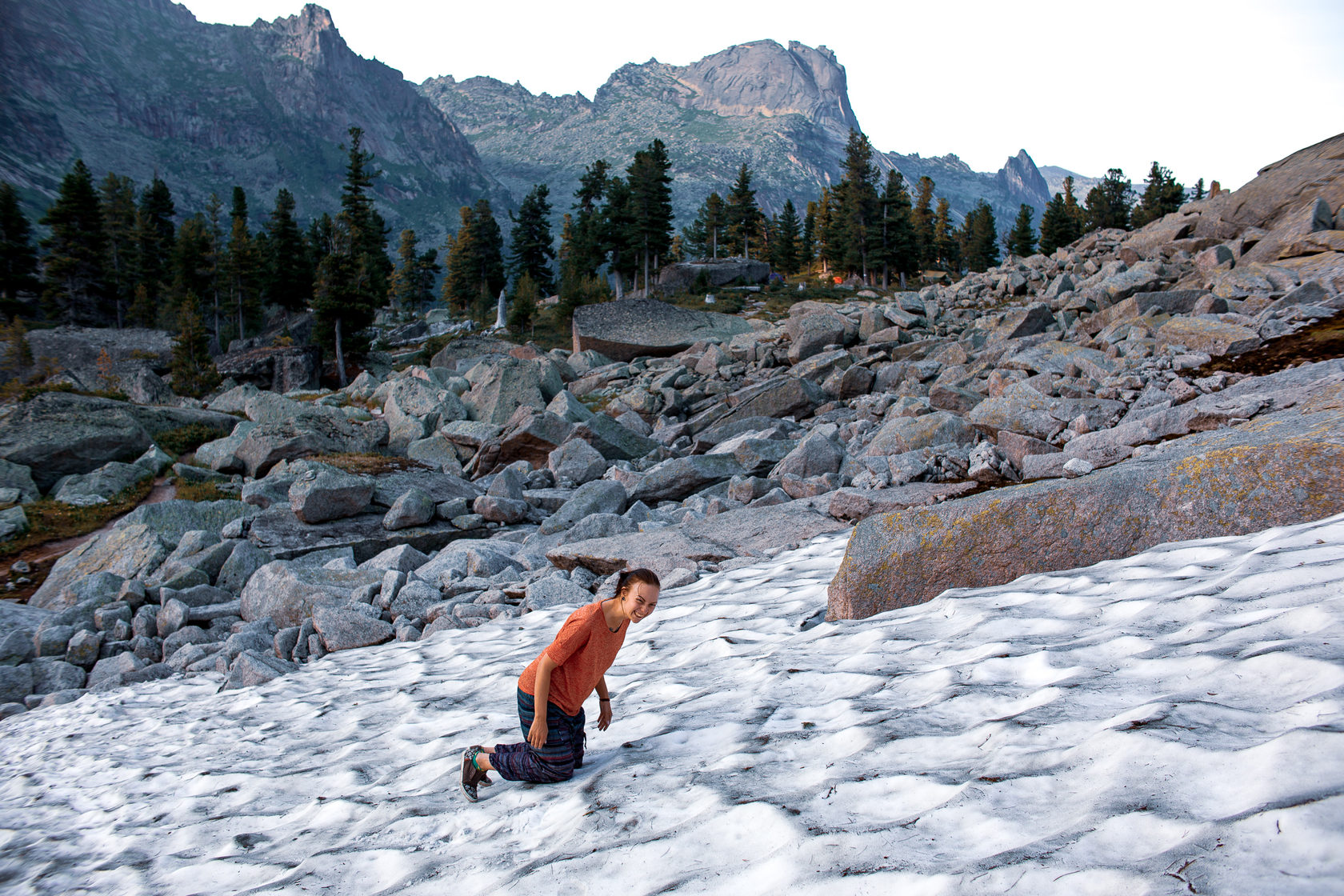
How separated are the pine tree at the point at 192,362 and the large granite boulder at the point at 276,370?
112 cm

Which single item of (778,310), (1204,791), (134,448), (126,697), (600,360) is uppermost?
(778,310)

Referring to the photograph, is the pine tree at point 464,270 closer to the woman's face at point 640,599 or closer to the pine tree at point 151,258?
the pine tree at point 151,258

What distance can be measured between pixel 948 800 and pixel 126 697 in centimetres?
872

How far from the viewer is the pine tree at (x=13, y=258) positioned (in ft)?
190

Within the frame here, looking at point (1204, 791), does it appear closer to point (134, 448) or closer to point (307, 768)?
point (307, 768)


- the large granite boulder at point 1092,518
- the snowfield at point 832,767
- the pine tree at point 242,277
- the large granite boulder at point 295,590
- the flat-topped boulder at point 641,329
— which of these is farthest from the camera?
the pine tree at point 242,277

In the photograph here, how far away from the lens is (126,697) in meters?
7.76

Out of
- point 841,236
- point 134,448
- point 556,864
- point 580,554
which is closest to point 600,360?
point 134,448

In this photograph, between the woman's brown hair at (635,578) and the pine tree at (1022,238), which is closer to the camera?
the woman's brown hair at (635,578)

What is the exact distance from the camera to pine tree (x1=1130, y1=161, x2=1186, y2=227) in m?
77.7

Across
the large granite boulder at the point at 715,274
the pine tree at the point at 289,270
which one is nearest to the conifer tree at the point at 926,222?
the large granite boulder at the point at 715,274

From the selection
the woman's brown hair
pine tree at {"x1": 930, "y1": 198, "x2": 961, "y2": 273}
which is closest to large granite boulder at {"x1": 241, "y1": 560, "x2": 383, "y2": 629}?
the woman's brown hair

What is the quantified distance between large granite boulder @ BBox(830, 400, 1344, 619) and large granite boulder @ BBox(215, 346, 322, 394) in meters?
38.8

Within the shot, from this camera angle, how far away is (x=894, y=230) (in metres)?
65.6
